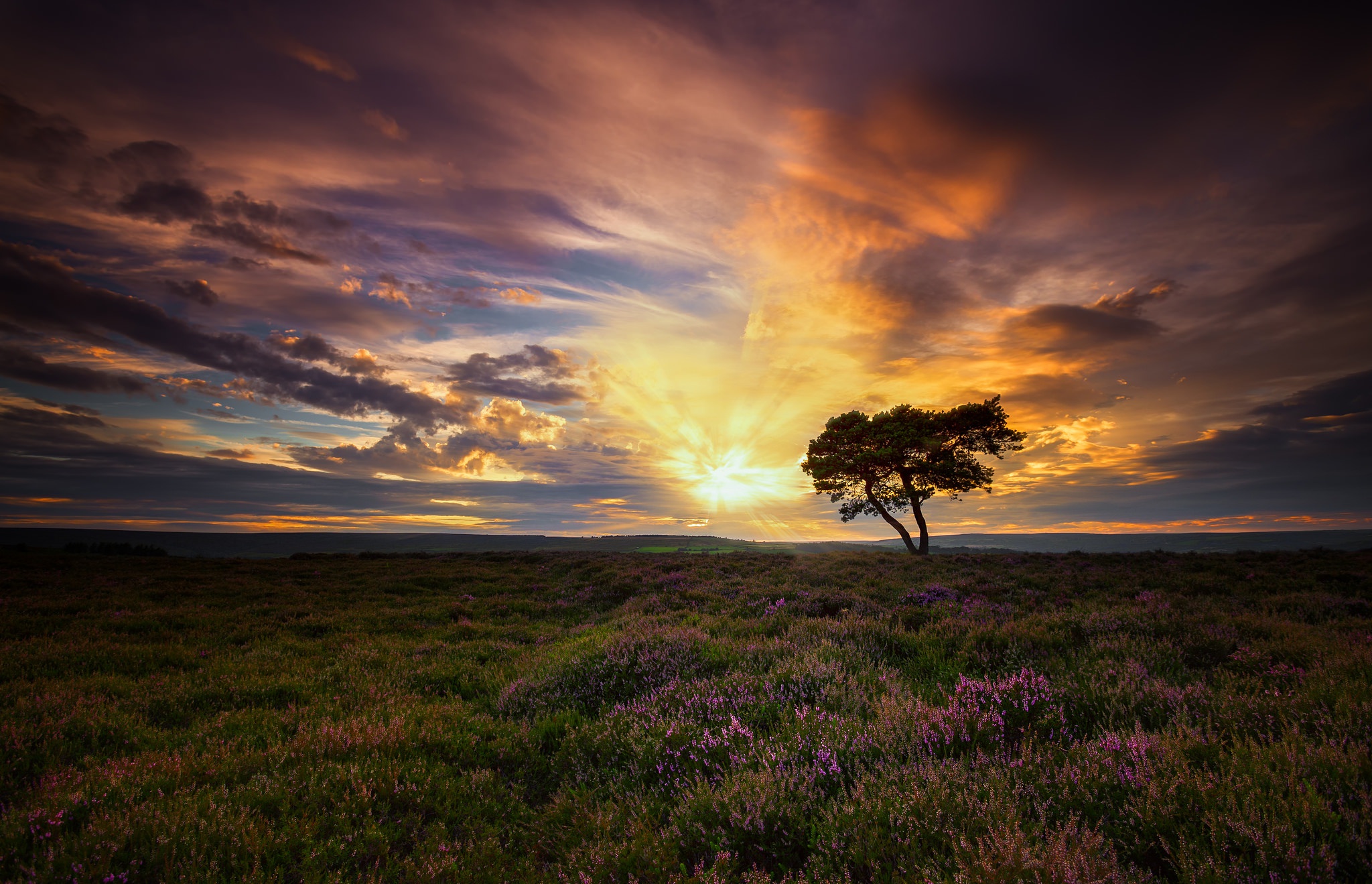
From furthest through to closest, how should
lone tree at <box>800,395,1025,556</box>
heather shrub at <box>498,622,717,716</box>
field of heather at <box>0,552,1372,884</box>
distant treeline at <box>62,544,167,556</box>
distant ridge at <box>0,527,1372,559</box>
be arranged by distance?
distant ridge at <box>0,527,1372,559</box>
distant treeline at <box>62,544,167,556</box>
lone tree at <box>800,395,1025,556</box>
heather shrub at <box>498,622,717,716</box>
field of heather at <box>0,552,1372,884</box>

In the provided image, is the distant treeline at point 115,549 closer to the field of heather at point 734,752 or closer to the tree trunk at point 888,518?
the field of heather at point 734,752

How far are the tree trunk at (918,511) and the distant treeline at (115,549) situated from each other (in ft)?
198

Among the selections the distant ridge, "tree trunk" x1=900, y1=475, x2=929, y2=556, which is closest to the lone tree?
"tree trunk" x1=900, y1=475, x2=929, y2=556

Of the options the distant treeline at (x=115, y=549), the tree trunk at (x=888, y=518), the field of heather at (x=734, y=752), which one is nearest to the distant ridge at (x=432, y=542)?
the distant treeline at (x=115, y=549)

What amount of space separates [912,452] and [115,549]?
6684 centimetres

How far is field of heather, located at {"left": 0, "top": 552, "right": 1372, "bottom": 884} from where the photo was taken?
3.13 metres

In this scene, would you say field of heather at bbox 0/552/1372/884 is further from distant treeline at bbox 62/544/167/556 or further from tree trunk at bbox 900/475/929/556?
distant treeline at bbox 62/544/167/556

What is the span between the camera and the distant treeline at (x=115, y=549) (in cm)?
4276

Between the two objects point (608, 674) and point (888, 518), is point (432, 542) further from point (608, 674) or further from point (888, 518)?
point (608, 674)

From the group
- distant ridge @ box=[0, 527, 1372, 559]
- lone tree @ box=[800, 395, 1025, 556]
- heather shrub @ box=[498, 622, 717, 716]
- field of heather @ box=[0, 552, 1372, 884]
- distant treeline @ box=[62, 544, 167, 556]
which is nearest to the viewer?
field of heather @ box=[0, 552, 1372, 884]

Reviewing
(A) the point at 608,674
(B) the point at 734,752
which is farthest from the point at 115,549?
(B) the point at 734,752

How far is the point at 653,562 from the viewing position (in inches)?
1103

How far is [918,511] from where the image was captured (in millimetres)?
34344

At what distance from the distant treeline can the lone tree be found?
57.1 meters
